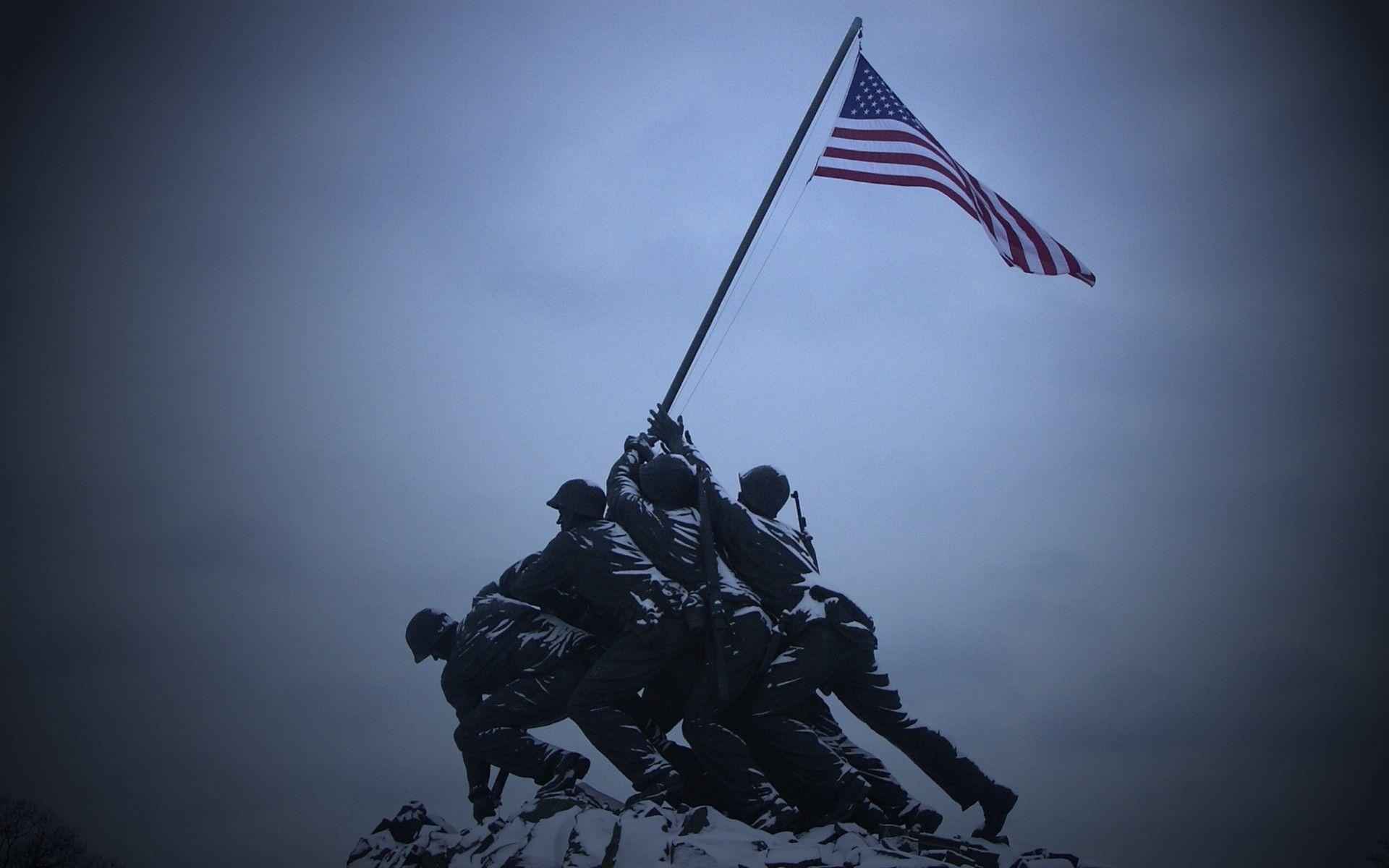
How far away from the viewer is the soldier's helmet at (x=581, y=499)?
39.1ft

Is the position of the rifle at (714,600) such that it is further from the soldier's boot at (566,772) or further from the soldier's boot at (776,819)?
the soldier's boot at (566,772)

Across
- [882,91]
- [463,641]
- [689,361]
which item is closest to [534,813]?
[463,641]

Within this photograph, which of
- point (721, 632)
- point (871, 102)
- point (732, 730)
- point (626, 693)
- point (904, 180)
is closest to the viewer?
point (721, 632)

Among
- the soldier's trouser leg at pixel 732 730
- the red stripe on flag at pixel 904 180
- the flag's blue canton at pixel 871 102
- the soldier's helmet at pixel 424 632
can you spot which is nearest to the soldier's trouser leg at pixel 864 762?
the soldier's trouser leg at pixel 732 730

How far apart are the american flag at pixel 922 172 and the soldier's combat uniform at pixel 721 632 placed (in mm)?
4047

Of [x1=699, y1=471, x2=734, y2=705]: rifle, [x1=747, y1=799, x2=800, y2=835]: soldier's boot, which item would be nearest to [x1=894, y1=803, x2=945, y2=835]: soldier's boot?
[x1=747, y1=799, x2=800, y2=835]: soldier's boot

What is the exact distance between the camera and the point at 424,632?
1222 centimetres

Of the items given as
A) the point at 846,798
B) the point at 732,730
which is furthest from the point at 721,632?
the point at 846,798

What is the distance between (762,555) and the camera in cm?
1136

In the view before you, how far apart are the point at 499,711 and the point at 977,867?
473 cm

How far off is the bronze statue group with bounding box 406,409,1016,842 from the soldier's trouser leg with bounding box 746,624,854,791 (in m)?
0.02

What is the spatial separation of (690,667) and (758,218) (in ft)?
17.0

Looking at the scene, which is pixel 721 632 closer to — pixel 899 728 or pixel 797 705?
pixel 797 705

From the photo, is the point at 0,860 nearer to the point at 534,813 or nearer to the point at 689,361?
A: the point at 534,813
